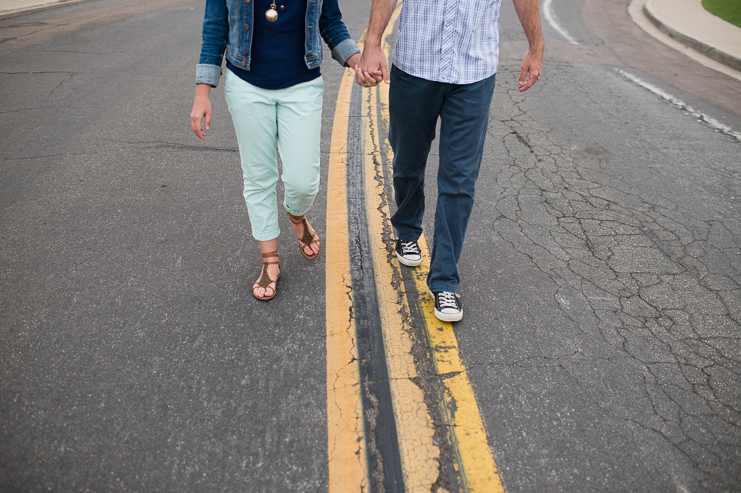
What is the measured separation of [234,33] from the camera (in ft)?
6.67

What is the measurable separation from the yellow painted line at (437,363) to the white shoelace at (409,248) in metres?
0.08

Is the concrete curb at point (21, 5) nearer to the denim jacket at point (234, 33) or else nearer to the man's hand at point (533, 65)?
the denim jacket at point (234, 33)

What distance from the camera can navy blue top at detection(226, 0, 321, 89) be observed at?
203 cm

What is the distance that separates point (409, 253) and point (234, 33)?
1.42m

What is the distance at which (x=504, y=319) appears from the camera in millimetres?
2332

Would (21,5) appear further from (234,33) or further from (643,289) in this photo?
(643,289)

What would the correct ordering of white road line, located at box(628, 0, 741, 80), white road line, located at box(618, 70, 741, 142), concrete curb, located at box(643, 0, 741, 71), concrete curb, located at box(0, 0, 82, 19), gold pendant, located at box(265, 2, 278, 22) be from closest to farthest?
gold pendant, located at box(265, 2, 278, 22), white road line, located at box(618, 70, 741, 142), white road line, located at box(628, 0, 741, 80), concrete curb, located at box(643, 0, 741, 71), concrete curb, located at box(0, 0, 82, 19)

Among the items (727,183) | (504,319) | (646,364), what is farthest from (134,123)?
(727,183)

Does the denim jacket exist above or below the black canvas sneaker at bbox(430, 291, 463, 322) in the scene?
above

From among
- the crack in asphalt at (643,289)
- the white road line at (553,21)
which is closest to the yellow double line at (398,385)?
the crack in asphalt at (643,289)

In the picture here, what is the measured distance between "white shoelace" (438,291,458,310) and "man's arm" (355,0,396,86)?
3.44ft

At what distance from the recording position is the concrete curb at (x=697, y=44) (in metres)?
7.68

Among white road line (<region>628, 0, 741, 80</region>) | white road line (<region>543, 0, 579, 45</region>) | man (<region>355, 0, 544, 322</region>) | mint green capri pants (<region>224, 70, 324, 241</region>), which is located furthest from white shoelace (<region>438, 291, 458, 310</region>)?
white road line (<region>543, 0, 579, 45</region>)

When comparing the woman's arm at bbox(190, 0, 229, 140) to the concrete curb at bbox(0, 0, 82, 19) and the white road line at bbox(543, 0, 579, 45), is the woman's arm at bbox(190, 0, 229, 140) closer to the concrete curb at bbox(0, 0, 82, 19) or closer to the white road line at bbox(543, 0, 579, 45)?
the white road line at bbox(543, 0, 579, 45)
